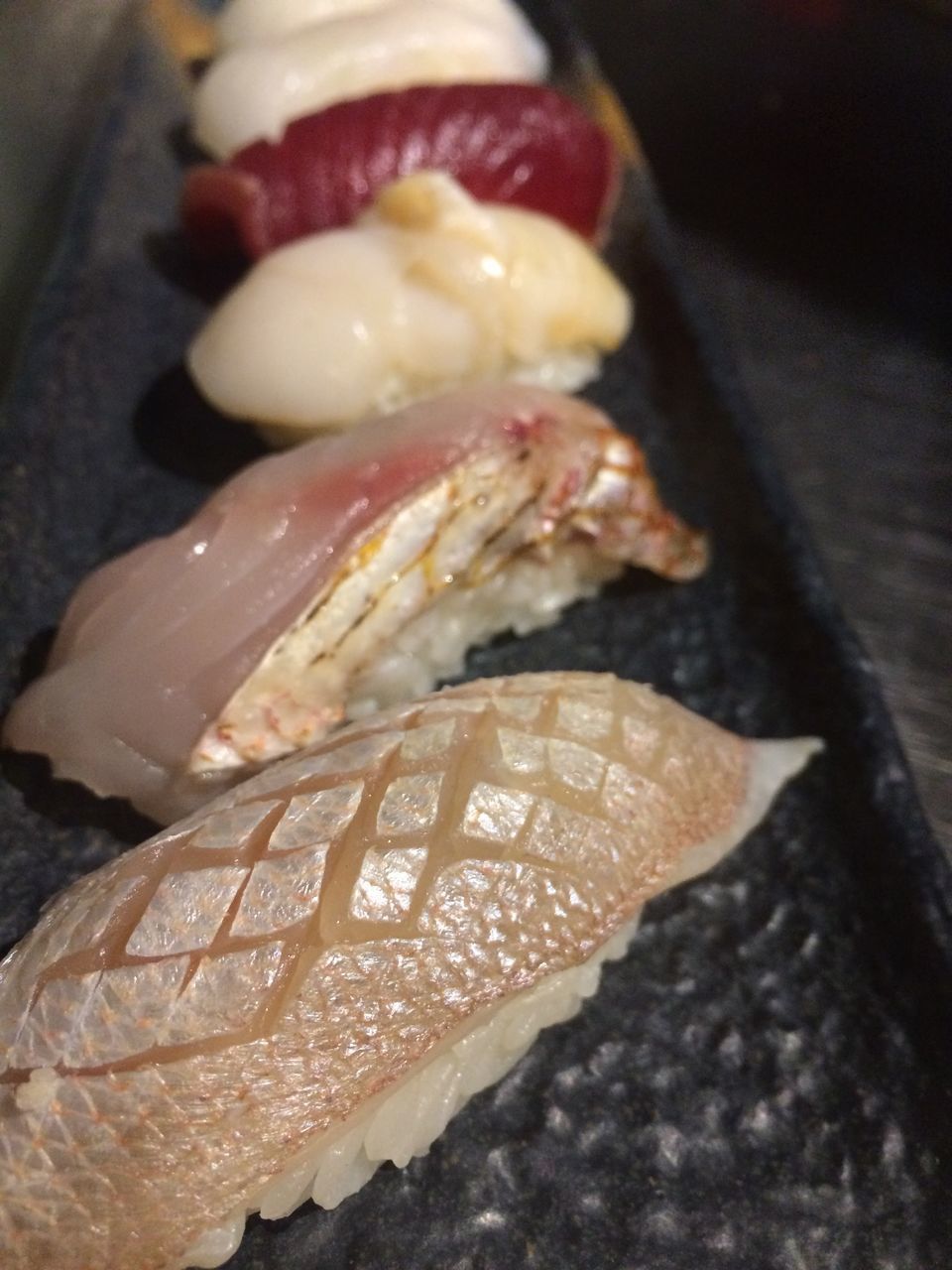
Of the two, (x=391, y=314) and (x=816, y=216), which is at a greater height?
(x=391, y=314)

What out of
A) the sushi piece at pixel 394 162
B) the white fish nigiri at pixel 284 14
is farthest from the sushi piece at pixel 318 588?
the white fish nigiri at pixel 284 14

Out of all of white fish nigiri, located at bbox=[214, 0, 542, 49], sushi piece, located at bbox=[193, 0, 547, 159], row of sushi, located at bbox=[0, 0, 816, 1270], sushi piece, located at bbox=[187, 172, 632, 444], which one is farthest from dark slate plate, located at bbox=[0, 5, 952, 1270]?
white fish nigiri, located at bbox=[214, 0, 542, 49]

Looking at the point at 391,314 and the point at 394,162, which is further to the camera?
the point at 394,162

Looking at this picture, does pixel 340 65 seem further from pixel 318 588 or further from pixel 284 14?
pixel 318 588

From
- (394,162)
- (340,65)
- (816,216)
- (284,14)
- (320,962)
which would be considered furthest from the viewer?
(816,216)

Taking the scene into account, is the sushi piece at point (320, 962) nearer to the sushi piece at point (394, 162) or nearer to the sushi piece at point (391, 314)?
the sushi piece at point (391, 314)

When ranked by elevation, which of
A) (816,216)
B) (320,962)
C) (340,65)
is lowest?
(816,216)

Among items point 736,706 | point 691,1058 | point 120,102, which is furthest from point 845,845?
point 120,102

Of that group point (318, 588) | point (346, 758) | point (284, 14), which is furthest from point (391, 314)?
point (284, 14)
